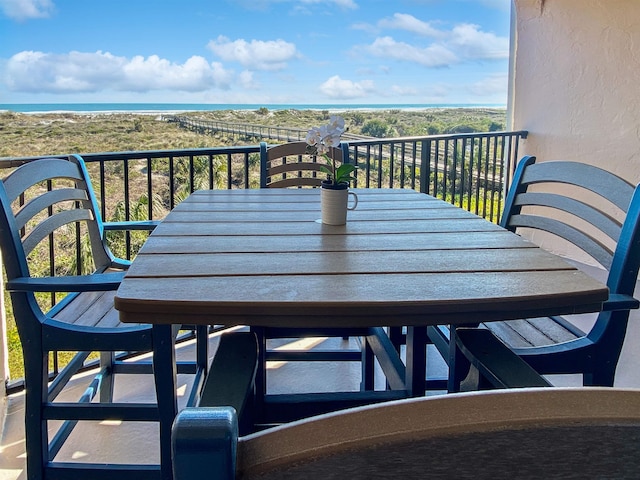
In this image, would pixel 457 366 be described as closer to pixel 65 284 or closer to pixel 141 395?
pixel 65 284

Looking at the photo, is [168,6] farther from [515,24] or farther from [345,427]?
[345,427]

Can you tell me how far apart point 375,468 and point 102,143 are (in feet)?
66.1

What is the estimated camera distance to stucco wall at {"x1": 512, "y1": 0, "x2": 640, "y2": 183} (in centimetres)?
377

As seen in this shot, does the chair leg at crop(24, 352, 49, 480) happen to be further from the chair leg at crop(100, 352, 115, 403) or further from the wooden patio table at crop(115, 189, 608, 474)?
the chair leg at crop(100, 352, 115, 403)

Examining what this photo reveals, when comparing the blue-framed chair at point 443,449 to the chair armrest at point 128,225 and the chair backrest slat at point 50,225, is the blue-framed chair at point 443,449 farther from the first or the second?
the chair armrest at point 128,225

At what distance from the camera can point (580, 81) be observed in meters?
4.10

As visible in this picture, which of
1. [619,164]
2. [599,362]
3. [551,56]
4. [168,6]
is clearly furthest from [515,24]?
[168,6]

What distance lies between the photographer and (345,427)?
285 millimetres

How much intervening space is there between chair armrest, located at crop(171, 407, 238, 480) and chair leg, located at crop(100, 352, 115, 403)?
6.87 feet

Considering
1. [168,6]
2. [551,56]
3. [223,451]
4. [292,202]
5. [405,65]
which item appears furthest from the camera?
[405,65]

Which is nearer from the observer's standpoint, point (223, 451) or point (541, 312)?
point (223, 451)

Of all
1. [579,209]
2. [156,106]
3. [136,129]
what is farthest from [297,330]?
[156,106]

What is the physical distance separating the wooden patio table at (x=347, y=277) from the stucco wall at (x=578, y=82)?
9.00 feet

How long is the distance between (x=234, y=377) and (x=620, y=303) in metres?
0.97
